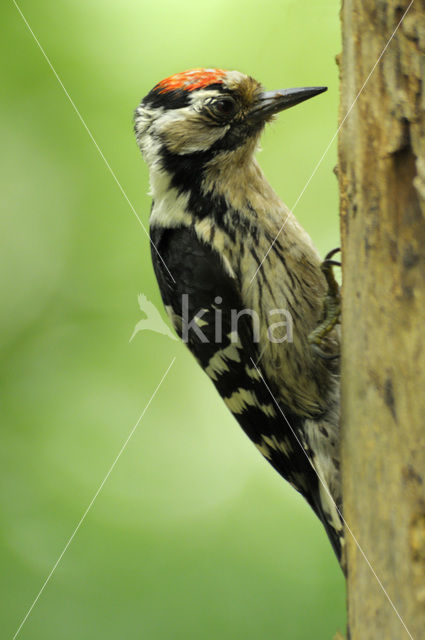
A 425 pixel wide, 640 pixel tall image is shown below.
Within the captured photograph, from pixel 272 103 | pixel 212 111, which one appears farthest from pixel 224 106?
pixel 272 103

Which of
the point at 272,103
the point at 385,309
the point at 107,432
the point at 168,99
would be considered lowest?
the point at 107,432

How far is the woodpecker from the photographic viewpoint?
1750 millimetres

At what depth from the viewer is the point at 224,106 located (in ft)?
6.08

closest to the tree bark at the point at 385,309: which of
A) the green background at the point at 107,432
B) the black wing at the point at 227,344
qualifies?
the black wing at the point at 227,344

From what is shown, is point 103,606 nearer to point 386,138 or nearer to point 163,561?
point 163,561

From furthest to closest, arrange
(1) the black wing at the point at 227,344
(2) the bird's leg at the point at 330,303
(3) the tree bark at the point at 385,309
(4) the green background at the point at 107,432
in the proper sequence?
(4) the green background at the point at 107,432
(1) the black wing at the point at 227,344
(2) the bird's leg at the point at 330,303
(3) the tree bark at the point at 385,309

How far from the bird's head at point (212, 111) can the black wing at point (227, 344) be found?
Answer: 0.26 m

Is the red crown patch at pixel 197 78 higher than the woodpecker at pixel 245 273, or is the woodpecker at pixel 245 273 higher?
the red crown patch at pixel 197 78

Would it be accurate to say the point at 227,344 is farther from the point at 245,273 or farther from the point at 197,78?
the point at 197,78

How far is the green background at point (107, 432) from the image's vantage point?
2240 mm

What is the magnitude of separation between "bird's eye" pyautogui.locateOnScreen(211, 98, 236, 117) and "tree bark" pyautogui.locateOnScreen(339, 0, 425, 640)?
0.77 m

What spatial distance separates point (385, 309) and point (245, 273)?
78 cm

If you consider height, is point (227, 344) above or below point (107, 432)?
above

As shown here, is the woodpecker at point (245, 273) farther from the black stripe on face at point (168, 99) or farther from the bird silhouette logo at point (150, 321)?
the bird silhouette logo at point (150, 321)
